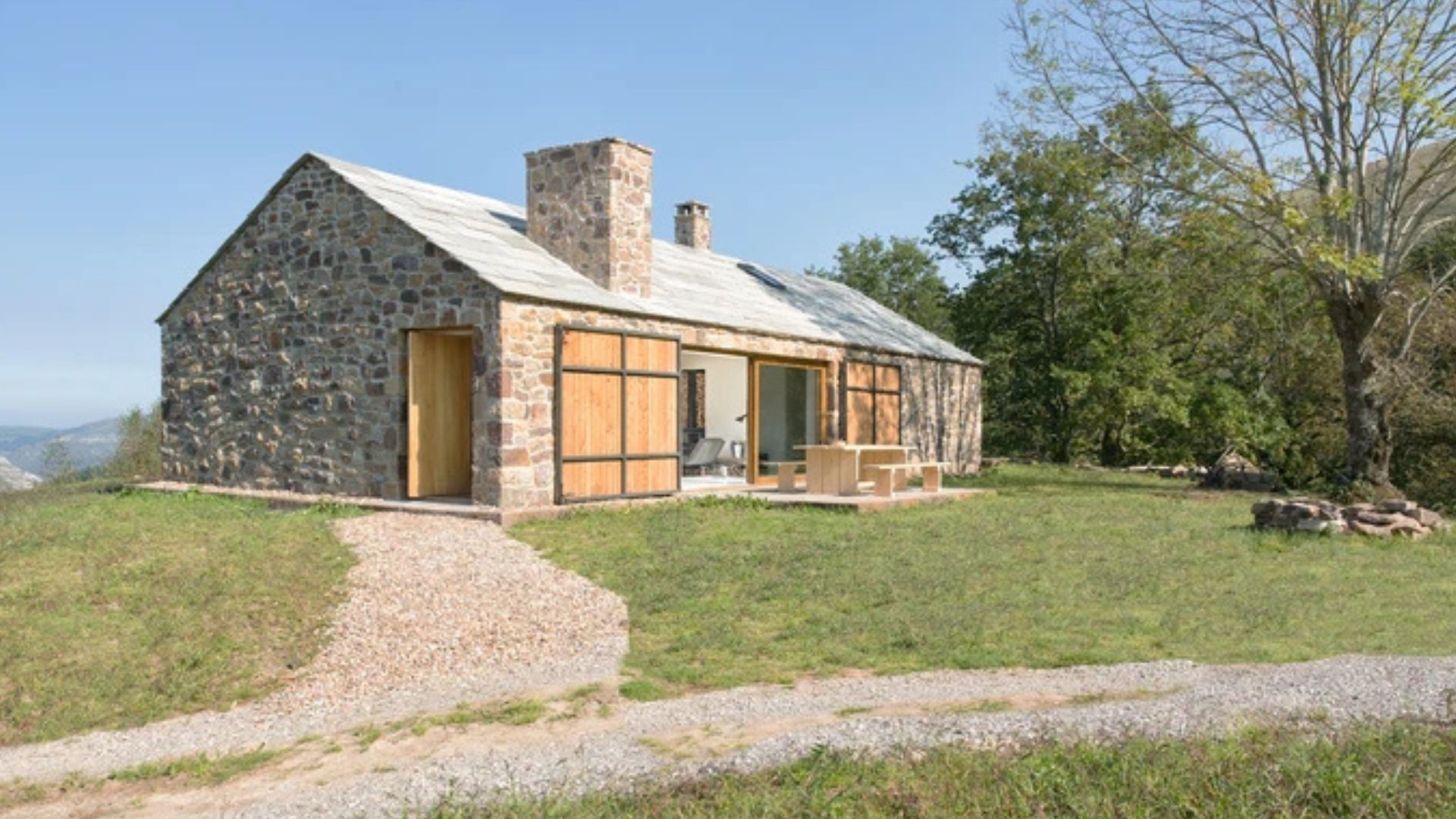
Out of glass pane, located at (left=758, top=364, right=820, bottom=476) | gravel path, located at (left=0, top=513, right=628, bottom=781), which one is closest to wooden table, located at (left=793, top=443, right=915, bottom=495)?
gravel path, located at (left=0, top=513, right=628, bottom=781)

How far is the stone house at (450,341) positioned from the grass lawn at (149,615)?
2.12 metres

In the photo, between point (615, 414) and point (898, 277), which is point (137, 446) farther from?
point (898, 277)

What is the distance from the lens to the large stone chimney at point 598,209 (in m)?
13.5

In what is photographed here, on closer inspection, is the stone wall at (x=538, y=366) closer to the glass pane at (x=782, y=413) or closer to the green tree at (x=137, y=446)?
the glass pane at (x=782, y=413)

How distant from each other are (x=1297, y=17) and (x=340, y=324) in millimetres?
13553

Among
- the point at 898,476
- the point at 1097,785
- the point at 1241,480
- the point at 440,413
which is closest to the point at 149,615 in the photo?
the point at 440,413

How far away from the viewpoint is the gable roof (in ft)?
40.3

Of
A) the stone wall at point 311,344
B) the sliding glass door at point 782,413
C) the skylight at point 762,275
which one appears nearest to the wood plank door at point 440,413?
the stone wall at point 311,344

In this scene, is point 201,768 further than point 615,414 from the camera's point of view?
No

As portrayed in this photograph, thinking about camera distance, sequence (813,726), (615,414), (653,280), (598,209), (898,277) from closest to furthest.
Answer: (813,726) → (615,414) → (598,209) → (653,280) → (898,277)

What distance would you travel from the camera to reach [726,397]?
2162 cm

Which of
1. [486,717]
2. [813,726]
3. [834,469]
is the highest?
[834,469]

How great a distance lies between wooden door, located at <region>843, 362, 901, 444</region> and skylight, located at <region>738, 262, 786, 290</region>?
7.89 feet

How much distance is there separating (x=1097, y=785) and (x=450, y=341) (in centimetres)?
1027
